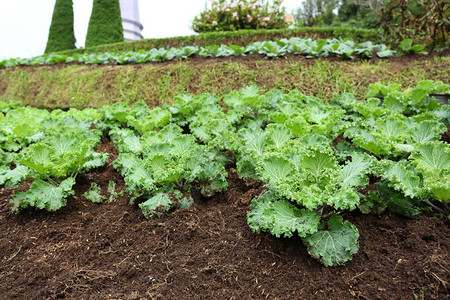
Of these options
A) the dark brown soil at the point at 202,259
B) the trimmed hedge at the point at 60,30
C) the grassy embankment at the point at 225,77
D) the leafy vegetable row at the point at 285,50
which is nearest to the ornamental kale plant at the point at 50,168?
the dark brown soil at the point at 202,259

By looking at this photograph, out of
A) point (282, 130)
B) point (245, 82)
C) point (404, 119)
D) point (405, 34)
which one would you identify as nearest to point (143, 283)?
point (282, 130)

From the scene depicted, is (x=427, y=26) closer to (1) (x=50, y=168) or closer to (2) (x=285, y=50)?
(2) (x=285, y=50)

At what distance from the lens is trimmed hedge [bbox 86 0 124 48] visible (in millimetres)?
12902

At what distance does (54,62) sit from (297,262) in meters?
10.1

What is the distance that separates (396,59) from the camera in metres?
5.40

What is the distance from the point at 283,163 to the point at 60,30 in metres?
16.7

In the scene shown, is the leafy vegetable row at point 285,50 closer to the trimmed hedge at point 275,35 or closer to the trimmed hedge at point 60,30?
the trimmed hedge at point 275,35

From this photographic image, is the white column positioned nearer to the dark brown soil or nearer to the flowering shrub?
the flowering shrub

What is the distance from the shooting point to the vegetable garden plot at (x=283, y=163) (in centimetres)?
166

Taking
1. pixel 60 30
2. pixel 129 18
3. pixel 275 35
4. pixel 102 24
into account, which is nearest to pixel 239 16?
pixel 275 35

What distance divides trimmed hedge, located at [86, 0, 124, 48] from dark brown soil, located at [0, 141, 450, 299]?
40.8 ft

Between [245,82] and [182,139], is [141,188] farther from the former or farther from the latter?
[245,82]

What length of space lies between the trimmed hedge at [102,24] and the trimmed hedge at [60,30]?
2.75 meters

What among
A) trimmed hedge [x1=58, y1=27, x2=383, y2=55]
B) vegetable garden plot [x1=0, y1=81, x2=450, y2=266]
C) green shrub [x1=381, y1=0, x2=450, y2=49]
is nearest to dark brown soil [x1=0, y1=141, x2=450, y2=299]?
vegetable garden plot [x1=0, y1=81, x2=450, y2=266]
